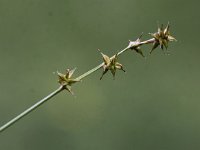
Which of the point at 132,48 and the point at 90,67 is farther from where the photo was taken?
the point at 90,67

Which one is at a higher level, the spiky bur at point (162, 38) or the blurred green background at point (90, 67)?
the blurred green background at point (90, 67)

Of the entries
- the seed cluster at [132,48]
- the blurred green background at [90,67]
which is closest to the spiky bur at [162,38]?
the seed cluster at [132,48]

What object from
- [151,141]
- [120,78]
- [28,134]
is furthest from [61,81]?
[120,78]

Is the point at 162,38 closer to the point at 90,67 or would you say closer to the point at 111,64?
the point at 111,64

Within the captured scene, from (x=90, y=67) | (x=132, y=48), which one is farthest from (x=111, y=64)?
(x=90, y=67)

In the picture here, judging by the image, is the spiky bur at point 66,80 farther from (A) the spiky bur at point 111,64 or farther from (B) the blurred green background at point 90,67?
(B) the blurred green background at point 90,67

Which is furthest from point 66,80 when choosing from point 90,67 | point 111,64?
point 90,67

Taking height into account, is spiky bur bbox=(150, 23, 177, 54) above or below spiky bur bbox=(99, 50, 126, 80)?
below

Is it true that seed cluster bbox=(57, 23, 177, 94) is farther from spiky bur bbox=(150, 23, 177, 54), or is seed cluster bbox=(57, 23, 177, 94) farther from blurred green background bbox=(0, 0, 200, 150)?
blurred green background bbox=(0, 0, 200, 150)

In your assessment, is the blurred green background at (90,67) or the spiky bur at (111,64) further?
the blurred green background at (90,67)

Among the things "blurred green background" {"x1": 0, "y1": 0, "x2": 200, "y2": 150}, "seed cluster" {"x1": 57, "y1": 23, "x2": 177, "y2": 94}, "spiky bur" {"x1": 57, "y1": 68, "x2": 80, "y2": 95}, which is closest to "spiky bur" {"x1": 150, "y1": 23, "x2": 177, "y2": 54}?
"seed cluster" {"x1": 57, "y1": 23, "x2": 177, "y2": 94}

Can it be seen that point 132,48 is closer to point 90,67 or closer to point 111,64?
point 111,64

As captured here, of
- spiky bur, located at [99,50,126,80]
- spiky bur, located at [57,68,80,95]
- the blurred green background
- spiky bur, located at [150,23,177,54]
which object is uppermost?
the blurred green background
